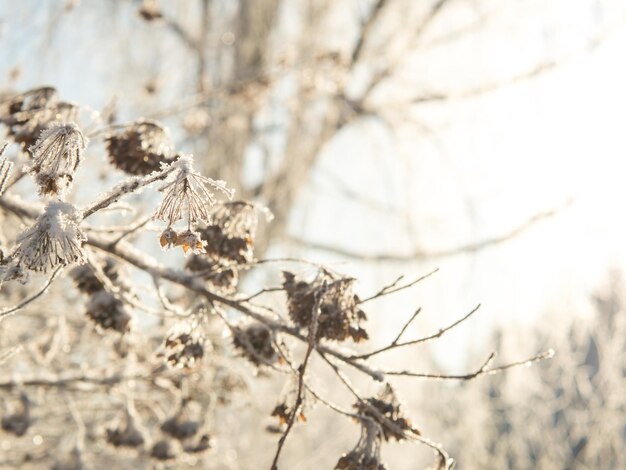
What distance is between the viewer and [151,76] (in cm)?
461

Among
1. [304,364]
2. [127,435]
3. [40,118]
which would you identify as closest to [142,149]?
[40,118]

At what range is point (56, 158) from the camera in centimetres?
101

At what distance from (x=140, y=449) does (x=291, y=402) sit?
105 cm

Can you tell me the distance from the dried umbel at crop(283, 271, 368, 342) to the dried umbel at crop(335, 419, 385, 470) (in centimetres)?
17

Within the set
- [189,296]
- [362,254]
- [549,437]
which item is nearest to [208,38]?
[362,254]

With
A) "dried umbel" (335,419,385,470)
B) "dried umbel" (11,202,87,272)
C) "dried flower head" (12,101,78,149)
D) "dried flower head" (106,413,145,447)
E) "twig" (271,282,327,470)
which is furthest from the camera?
"dried flower head" (106,413,145,447)

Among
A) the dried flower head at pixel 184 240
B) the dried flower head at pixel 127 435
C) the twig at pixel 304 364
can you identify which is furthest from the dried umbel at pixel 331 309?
the dried flower head at pixel 127 435

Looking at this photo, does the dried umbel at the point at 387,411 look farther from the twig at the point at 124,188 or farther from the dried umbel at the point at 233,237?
the twig at the point at 124,188

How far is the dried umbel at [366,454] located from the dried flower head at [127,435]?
108 cm

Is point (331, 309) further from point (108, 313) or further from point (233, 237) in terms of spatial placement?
point (108, 313)

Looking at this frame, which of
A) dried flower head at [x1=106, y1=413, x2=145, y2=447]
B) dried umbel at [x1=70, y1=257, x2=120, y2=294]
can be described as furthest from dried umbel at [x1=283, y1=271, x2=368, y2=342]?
dried flower head at [x1=106, y1=413, x2=145, y2=447]

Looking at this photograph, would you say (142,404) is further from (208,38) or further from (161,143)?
(208,38)

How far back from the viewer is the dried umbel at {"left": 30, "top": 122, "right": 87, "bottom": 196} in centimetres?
100

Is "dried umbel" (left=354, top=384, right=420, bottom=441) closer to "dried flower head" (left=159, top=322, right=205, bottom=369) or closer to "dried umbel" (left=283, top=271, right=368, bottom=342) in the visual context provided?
"dried umbel" (left=283, top=271, right=368, bottom=342)
